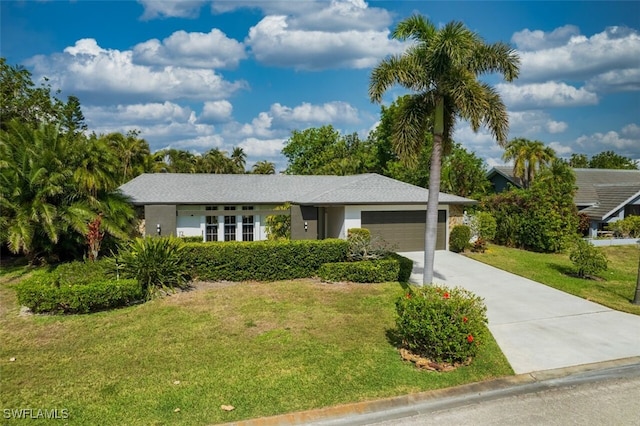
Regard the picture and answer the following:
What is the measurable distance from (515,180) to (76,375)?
37498 mm

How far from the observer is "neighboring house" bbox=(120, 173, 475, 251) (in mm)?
19875

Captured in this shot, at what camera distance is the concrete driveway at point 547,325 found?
8.14m

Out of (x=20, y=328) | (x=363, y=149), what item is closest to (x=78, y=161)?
(x=20, y=328)

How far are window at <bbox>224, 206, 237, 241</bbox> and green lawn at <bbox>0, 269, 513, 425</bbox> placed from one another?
10.6 meters

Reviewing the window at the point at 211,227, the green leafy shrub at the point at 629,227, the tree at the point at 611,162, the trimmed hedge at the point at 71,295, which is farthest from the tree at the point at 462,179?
the tree at the point at 611,162

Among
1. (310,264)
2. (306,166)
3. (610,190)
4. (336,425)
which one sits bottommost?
(336,425)

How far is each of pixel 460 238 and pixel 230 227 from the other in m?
11.8

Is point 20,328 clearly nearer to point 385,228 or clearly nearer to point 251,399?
point 251,399

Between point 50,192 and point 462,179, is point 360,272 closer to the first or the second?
point 50,192

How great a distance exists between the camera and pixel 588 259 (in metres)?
15.2

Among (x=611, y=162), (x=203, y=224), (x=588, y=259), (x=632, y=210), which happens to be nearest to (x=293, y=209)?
(x=203, y=224)

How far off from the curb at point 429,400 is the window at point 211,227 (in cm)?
1667

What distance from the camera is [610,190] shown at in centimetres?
3081

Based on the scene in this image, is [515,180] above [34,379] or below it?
above
